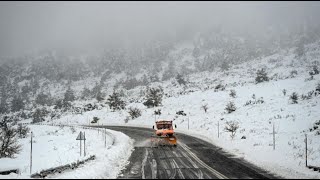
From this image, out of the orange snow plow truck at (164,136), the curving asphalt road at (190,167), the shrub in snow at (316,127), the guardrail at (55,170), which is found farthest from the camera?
the orange snow plow truck at (164,136)

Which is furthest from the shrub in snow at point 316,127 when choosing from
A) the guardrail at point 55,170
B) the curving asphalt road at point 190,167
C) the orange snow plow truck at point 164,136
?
the guardrail at point 55,170

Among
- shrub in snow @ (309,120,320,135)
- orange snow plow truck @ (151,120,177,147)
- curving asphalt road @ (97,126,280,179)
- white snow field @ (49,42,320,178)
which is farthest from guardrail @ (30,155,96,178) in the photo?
shrub in snow @ (309,120,320,135)

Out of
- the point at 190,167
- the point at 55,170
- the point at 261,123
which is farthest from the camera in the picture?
the point at 261,123

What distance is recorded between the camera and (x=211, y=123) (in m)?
38.3

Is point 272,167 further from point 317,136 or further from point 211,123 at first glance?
point 211,123

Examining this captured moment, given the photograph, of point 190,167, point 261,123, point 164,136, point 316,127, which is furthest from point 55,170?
point 261,123

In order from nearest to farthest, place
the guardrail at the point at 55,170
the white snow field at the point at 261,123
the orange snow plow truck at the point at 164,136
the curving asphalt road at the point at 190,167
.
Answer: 1. the guardrail at the point at 55,170
2. the curving asphalt road at the point at 190,167
3. the white snow field at the point at 261,123
4. the orange snow plow truck at the point at 164,136

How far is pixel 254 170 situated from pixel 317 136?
1002 cm

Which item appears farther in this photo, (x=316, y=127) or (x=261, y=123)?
(x=261, y=123)

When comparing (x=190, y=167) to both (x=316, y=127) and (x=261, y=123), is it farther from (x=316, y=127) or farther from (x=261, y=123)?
(x=261, y=123)

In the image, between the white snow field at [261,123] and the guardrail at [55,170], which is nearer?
the guardrail at [55,170]

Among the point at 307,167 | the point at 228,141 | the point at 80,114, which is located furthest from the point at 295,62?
the point at 307,167

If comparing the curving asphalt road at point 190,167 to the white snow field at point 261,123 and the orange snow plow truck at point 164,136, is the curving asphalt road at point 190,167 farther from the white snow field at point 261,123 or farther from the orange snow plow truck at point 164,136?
the orange snow plow truck at point 164,136

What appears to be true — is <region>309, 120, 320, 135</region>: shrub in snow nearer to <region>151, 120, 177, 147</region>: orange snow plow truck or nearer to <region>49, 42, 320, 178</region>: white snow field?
<region>49, 42, 320, 178</region>: white snow field
